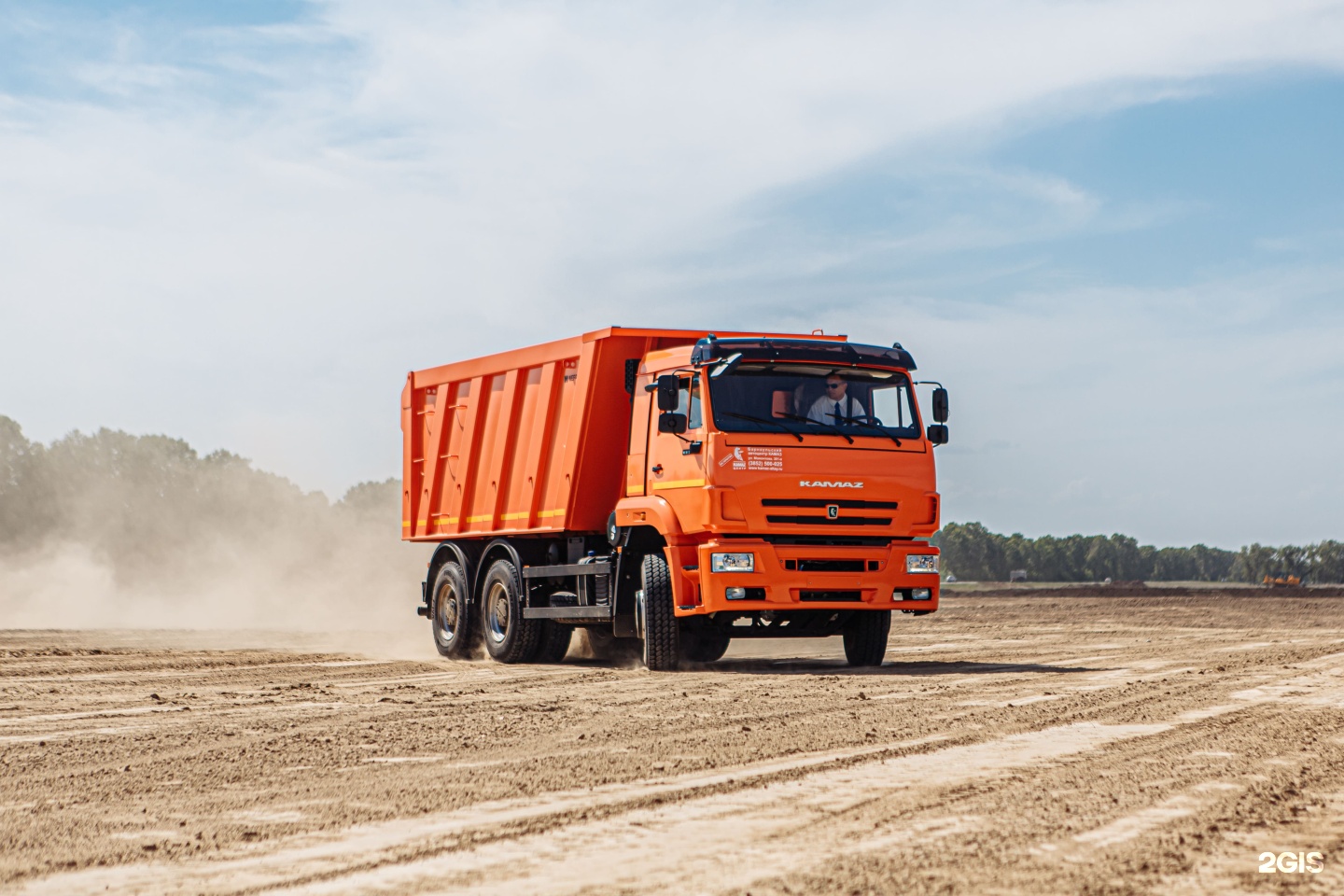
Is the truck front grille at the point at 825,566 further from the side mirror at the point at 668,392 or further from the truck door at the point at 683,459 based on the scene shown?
the side mirror at the point at 668,392

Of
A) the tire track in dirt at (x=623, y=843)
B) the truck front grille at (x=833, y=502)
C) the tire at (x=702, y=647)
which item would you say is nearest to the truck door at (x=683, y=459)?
the truck front grille at (x=833, y=502)

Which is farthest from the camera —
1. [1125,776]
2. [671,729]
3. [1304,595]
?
[1304,595]

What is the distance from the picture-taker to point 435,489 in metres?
19.3

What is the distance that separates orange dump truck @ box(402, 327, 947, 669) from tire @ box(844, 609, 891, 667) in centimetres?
2

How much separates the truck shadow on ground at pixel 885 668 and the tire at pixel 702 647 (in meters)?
0.17

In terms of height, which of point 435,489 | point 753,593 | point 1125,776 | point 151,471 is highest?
point 151,471

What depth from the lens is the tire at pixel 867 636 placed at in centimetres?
1577

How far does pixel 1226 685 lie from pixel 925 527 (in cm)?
332

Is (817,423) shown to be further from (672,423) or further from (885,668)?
(885,668)

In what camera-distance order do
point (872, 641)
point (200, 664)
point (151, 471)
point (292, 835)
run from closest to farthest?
point (292, 835) → point (872, 641) → point (200, 664) → point (151, 471)

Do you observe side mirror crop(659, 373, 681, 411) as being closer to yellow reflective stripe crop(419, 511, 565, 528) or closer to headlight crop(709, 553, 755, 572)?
headlight crop(709, 553, 755, 572)

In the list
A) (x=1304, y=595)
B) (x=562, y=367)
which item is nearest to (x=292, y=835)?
(x=562, y=367)

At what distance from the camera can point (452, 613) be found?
19.0 metres

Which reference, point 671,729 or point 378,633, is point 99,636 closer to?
point 378,633
